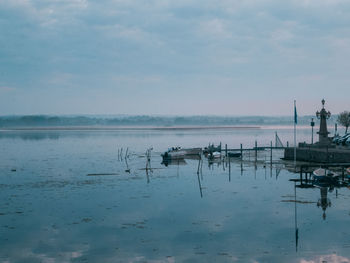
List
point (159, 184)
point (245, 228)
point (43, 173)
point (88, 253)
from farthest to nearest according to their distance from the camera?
point (43, 173) → point (159, 184) → point (245, 228) → point (88, 253)

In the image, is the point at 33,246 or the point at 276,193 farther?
the point at 276,193

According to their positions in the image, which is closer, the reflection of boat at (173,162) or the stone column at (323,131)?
the stone column at (323,131)

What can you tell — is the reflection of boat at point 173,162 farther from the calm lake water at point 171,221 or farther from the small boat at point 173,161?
the calm lake water at point 171,221

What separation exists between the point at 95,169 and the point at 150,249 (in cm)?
3499

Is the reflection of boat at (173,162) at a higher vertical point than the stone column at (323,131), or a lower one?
lower

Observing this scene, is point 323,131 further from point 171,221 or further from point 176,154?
point 171,221

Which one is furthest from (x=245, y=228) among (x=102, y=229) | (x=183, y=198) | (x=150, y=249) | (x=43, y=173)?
(x=43, y=173)

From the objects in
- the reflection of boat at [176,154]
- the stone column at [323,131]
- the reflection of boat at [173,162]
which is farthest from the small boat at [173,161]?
the stone column at [323,131]

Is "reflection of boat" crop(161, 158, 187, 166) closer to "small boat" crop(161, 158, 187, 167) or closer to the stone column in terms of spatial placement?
"small boat" crop(161, 158, 187, 167)

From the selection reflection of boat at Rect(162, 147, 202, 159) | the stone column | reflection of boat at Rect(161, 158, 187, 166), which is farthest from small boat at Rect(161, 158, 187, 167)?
the stone column

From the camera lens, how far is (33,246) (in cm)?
1908

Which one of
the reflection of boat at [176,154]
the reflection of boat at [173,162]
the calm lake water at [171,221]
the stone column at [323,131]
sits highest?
the stone column at [323,131]

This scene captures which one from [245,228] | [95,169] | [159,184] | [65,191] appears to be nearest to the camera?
[245,228]

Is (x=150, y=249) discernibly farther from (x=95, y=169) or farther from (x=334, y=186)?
(x=95, y=169)
